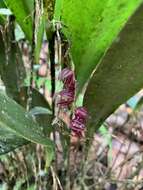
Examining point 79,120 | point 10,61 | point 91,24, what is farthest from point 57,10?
point 10,61

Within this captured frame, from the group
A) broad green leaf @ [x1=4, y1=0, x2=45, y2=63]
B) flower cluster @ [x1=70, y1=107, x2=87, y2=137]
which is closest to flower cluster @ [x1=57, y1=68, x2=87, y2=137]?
flower cluster @ [x1=70, y1=107, x2=87, y2=137]

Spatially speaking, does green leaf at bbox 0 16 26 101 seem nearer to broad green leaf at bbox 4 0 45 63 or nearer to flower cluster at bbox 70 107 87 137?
broad green leaf at bbox 4 0 45 63

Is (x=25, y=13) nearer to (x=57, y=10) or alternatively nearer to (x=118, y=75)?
(x=57, y=10)

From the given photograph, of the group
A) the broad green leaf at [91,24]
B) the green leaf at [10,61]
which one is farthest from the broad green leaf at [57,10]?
the green leaf at [10,61]

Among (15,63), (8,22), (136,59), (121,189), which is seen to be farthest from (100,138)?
(136,59)

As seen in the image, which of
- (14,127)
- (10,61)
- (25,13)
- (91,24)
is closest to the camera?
(14,127)

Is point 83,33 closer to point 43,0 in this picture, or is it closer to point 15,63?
point 43,0
